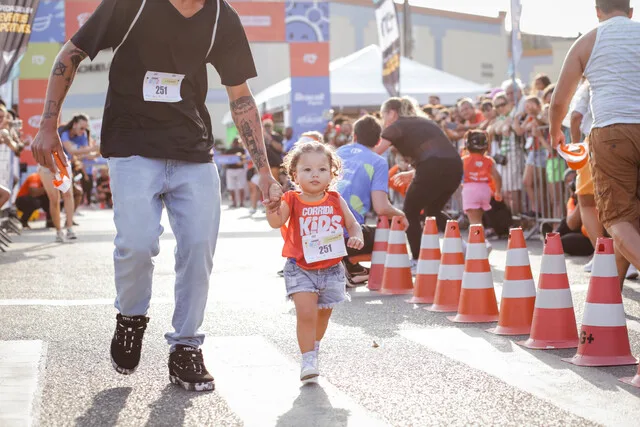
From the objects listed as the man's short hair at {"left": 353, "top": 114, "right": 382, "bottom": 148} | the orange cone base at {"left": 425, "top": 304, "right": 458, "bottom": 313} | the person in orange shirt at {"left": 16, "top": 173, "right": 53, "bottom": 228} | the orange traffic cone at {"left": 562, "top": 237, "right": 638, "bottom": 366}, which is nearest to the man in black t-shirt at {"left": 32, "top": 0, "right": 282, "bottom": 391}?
the orange traffic cone at {"left": 562, "top": 237, "right": 638, "bottom": 366}

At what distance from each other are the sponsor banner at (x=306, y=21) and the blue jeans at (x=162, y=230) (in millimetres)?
21419

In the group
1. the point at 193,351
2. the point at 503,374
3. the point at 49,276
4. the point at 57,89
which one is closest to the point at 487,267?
the point at 503,374

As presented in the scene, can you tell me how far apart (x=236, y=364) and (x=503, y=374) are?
130 cm

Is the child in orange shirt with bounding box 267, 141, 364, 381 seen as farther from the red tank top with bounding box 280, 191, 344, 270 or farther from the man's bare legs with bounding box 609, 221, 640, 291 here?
the man's bare legs with bounding box 609, 221, 640, 291

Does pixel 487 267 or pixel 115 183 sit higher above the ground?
pixel 115 183

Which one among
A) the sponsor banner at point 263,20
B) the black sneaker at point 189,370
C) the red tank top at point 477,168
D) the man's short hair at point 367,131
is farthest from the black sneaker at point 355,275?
the sponsor banner at point 263,20

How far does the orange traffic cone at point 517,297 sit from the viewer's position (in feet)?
20.3

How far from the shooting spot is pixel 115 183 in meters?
4.55

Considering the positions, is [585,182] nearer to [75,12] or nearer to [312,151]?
[312,151]

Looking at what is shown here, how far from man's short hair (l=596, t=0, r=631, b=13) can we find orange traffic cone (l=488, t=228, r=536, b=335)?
4.52 feet

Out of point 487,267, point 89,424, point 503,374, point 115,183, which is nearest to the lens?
point 89,424

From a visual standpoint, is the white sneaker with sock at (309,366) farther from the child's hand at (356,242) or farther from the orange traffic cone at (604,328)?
the orange traffic cone at (604,328)

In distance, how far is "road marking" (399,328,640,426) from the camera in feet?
13.8

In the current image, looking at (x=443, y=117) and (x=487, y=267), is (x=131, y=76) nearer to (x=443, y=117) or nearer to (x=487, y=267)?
(x=487, y=267)
